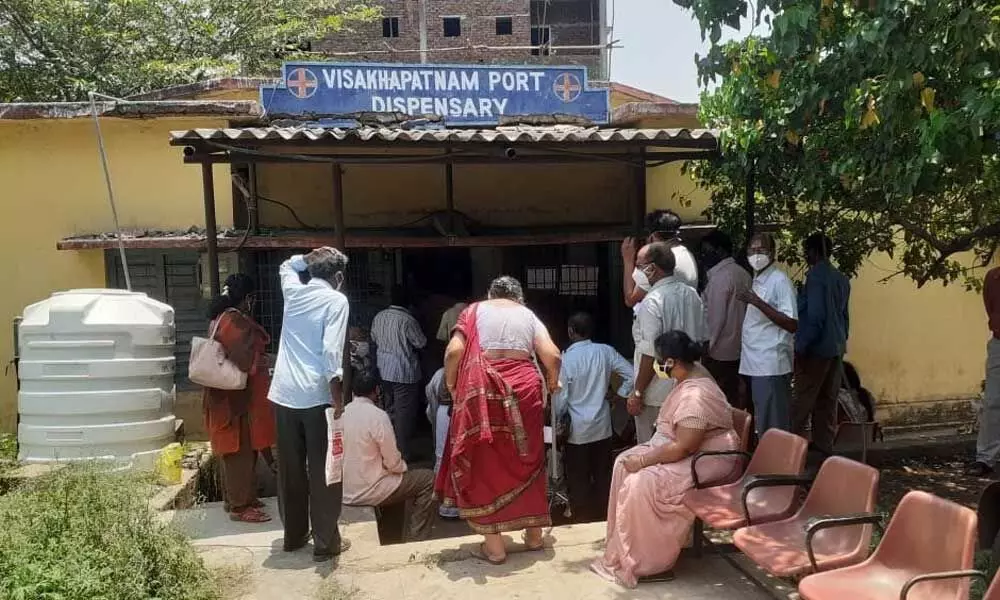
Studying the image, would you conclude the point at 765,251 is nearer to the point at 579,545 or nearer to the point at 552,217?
Result: the point at 579,545

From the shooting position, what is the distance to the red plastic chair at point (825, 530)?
3.12 meters

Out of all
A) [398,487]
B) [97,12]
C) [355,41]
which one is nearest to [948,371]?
[398,487]

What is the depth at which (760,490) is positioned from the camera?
397 cm

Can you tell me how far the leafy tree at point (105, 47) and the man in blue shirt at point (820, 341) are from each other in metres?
10.8

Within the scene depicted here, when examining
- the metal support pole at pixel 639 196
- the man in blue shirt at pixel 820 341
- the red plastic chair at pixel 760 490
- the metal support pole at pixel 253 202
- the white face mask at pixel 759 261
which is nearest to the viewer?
the red plastic chair at pixel 760 490

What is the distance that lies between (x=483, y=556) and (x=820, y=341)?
126 inches

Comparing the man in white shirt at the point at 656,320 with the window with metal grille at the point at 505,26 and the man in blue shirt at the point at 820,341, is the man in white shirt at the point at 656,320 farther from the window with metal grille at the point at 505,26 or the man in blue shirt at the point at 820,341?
the window with metal grille at the point at 505,26

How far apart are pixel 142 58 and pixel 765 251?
12516mm

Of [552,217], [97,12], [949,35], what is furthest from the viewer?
[97,12]

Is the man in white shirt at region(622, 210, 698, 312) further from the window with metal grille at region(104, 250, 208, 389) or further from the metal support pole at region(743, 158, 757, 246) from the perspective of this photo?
the window with metal grille at region(104, 250, 208, 389)

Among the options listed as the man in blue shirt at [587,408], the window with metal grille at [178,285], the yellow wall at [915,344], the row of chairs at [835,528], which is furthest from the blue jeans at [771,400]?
the window with metal grille at [178,285]

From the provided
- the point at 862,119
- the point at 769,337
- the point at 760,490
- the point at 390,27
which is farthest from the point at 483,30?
the point at 760,490

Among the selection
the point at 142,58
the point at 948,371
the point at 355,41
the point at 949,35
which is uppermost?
the point at 355,41

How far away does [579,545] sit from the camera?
442 centimetres
